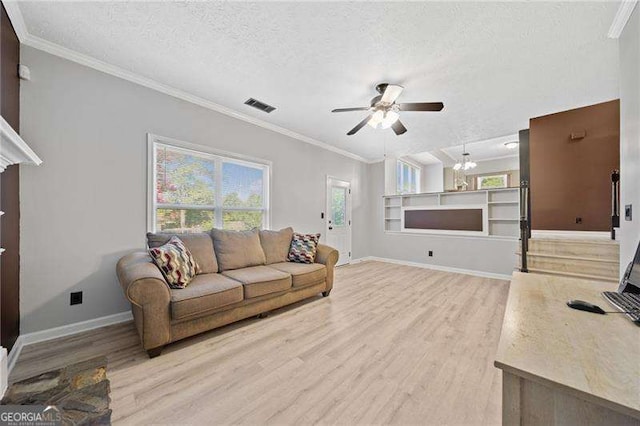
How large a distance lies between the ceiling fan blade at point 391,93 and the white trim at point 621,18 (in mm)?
A: 1550

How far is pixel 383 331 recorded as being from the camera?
233 cm

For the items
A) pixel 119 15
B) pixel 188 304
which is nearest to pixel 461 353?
pixel 188 304

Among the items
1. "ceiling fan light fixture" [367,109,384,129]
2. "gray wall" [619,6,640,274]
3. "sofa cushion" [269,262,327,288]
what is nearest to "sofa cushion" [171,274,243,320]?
"sofa cushion" [269,262,327,288]

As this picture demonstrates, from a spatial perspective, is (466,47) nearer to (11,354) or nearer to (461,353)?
(461,353)

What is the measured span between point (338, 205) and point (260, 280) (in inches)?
127

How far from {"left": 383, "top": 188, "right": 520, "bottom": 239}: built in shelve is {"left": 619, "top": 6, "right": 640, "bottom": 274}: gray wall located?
2.62 meters

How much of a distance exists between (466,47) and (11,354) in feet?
14.5

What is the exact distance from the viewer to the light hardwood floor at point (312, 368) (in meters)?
1.38

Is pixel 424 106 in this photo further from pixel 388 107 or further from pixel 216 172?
pixel 216 172

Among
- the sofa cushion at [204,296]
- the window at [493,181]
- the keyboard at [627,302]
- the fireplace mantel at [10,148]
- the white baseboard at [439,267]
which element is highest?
the window at [493,181]

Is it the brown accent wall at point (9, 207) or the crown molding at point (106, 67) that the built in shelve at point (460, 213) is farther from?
the brown accent wall at point (9, 207)

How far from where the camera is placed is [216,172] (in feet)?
11.1

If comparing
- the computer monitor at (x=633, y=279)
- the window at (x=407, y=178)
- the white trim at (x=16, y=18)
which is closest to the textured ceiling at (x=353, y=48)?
the white trim at (x=16, y=18)

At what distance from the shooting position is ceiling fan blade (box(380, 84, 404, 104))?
251cm
